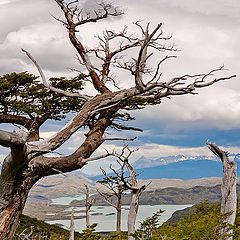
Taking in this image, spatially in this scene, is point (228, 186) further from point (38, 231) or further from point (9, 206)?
point (38, 231)

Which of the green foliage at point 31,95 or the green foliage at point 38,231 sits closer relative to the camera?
the green foliage at point 31,95

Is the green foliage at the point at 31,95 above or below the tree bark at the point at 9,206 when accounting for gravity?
above

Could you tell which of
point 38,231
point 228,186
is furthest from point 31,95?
point 38,231

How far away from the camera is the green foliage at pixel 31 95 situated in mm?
14531

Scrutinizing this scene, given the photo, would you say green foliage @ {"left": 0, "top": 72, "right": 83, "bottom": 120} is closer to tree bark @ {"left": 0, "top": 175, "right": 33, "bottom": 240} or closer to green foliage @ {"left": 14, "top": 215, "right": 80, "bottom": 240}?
green foliage @ {"left": 14, "top": 215, "right": 80, "bottom": 240}

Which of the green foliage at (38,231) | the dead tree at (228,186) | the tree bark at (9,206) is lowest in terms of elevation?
the tree bark at (9,206)

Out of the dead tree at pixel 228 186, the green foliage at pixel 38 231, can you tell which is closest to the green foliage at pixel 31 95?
the green foliage at pixel 38 231

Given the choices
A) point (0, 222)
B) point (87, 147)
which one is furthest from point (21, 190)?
point (87, 147)

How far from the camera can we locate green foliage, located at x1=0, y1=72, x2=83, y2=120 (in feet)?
47.7

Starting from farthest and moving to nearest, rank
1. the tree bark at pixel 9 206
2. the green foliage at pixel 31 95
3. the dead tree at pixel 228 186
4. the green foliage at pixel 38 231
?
1. the green foliage at pixel 38 231
2. the green foliage at pixel 31 95
3. the dead tree at pixel 228 186
4. the tree bark at pixel 9 206

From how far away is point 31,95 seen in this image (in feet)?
49.9

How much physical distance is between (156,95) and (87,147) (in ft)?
4.47

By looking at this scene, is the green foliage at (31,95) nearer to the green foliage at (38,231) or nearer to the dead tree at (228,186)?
the green foliage at (38,231)

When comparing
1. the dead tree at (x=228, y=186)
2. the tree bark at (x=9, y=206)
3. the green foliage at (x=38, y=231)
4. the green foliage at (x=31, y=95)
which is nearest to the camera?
the tree bark at (x=9, y=206)
